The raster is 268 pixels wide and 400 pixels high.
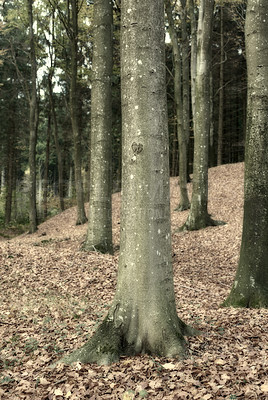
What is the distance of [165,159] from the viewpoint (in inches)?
153

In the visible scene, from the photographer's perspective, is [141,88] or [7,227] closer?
[141,88]

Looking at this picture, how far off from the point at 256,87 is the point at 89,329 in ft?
14.8

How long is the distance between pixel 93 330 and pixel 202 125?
9.02 meters

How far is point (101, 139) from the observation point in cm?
880

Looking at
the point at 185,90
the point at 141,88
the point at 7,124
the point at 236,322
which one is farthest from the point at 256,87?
the point at 7,124

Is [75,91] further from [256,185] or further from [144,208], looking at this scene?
[144,208]

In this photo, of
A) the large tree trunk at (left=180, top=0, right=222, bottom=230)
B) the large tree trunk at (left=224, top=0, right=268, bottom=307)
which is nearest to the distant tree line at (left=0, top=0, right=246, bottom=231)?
the large tree trunk at (left=180, top=0, right=222, bottom=230)

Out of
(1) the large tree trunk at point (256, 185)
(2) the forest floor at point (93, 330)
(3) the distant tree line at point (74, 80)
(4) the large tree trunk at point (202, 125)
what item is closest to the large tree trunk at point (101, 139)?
(2) the forest floor at point (93, 330)

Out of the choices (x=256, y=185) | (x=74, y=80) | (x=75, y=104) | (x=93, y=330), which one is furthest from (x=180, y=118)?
(x=93, y=330)

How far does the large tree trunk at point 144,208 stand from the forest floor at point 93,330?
0.21 metres

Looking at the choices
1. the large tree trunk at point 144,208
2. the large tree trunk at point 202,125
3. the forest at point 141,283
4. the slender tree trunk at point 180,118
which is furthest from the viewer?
the slender tree trunk at point 180,118

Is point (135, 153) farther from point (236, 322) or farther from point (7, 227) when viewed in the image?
point (7, 227)

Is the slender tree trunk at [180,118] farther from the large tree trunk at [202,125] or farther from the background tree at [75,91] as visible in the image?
the background tree at [75,91]

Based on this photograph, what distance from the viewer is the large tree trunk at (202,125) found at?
11656mm
